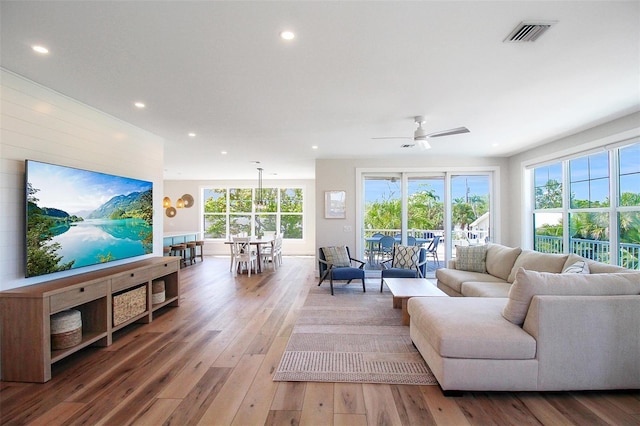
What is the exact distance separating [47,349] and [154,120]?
109 inches

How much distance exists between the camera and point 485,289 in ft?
12.4

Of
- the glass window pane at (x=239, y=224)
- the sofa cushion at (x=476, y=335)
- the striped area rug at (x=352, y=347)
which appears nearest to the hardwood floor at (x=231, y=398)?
the striped area rug at (x=352, y=347)

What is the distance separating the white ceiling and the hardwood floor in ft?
8.67

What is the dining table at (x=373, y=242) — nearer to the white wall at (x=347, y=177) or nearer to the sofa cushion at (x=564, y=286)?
the white wall at (x=347, y=177)

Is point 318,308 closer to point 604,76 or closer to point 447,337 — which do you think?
point 447,337

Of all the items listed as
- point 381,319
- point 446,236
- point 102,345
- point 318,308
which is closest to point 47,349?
point 102,345

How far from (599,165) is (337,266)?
4.34 meters

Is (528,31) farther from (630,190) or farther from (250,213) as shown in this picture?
(250,213)

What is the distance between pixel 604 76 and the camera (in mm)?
2836

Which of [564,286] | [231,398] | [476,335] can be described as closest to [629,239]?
[564,286]

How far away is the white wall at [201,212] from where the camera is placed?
1047 centimetres

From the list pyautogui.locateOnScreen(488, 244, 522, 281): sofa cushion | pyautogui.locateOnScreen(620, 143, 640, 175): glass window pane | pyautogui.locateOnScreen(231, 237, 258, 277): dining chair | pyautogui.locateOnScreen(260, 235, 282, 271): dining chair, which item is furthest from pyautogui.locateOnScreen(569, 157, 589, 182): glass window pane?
pyautogui.locateOnScreen(231, 237, 258, 277): dining chair

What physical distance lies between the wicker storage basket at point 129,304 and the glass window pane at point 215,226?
7011 mm

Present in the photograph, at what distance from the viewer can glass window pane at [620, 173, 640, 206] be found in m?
3.95
